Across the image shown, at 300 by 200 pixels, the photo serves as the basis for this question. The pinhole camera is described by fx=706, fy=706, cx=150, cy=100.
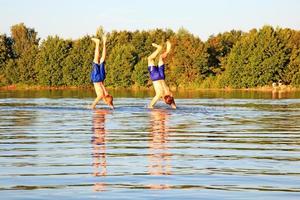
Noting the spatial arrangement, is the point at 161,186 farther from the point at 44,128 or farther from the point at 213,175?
the point at 44,128

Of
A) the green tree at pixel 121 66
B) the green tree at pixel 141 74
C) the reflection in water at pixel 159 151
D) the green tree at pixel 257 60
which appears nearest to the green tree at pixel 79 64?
the green tree at pixel 121 66

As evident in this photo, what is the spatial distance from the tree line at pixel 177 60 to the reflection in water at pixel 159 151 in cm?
6437

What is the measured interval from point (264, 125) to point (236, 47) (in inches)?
2742

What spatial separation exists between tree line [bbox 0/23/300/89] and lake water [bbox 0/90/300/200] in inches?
2560

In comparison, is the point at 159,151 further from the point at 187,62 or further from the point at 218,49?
the point at 218,49

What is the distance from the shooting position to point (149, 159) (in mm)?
11359

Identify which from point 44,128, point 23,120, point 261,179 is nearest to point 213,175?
point 261,179

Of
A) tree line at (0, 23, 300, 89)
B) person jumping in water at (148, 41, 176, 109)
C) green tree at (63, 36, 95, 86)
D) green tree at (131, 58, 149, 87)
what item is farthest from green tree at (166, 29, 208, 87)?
person jumping in water at (148, 41, 176, 109)

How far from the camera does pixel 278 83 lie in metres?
84.9

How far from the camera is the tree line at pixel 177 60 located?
280 ft

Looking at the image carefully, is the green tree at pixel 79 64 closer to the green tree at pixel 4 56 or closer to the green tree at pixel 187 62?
the green tree at pixel 4 56

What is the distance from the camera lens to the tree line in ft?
280

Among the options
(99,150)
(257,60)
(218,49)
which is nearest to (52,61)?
(218,49)

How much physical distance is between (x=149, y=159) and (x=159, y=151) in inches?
49.1
